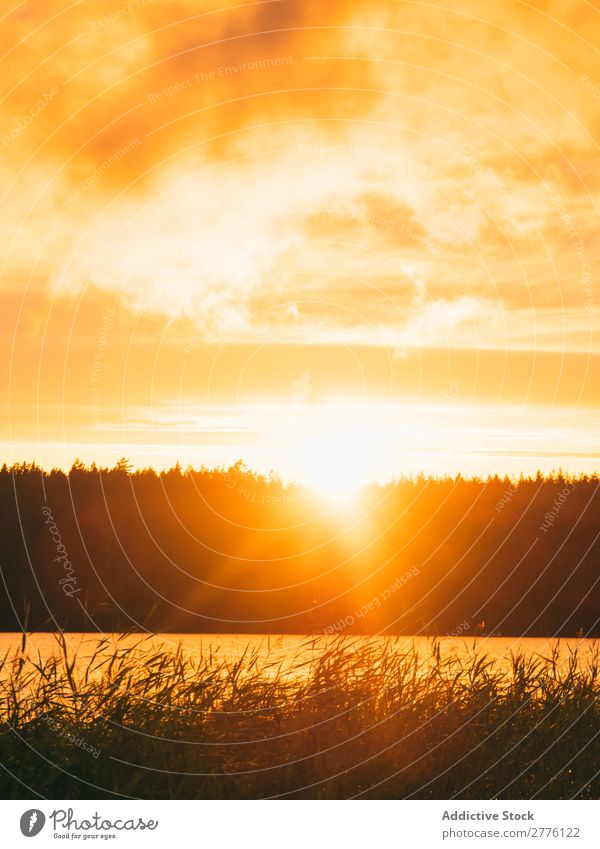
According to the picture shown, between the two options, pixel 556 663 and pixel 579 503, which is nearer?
pixel 556 663

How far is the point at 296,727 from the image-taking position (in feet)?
38.0

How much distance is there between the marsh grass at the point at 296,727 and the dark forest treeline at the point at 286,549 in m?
59.9

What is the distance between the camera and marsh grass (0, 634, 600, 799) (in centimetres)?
1034

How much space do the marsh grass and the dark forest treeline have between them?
5986 cm

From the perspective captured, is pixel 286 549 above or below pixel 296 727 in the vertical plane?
above

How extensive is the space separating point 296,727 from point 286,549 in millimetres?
78026

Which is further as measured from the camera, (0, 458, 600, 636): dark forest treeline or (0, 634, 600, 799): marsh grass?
(0, 458, 600, 636): dark forest treeline

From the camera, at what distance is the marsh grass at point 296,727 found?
33.9 feet
